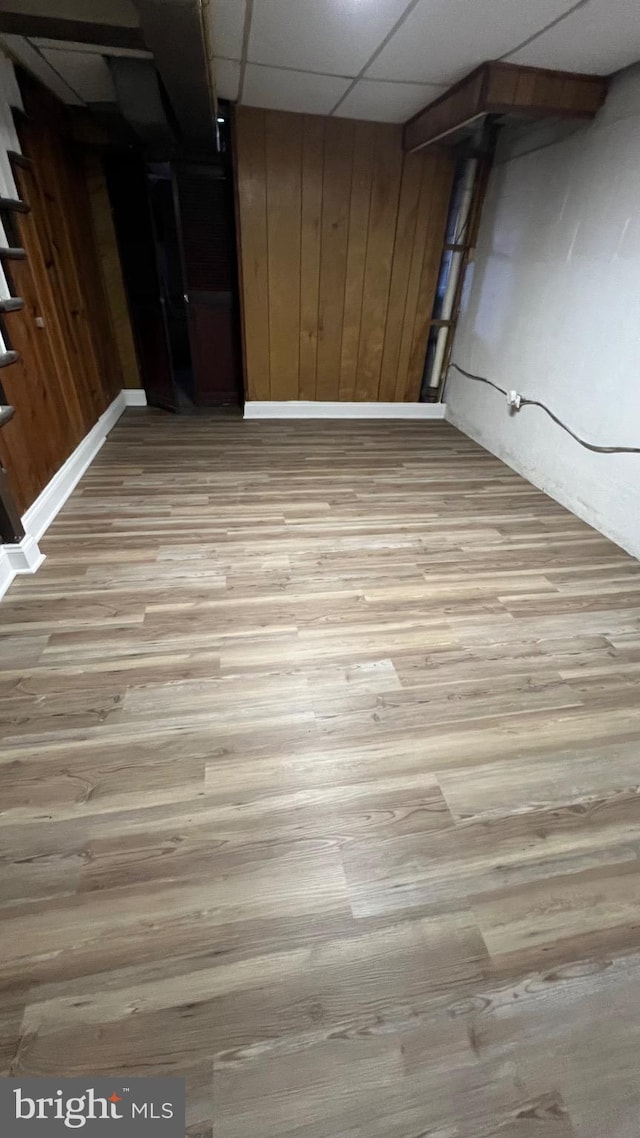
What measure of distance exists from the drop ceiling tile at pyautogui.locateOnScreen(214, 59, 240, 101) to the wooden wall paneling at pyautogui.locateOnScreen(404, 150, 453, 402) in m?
1.61

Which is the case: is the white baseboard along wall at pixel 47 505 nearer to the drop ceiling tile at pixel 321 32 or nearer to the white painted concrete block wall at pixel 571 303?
the drop ceiling tile at pixel 321 32

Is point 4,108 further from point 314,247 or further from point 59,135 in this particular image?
point 314,247

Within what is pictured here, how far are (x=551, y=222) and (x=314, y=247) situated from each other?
1.84 metres

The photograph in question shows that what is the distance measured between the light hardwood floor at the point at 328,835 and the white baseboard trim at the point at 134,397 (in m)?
2.89

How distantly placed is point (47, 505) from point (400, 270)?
3.57m

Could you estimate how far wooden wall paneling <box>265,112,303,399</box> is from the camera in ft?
11.6

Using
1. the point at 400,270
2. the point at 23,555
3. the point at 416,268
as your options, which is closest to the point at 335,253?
the point at 400,270

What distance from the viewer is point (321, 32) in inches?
89.0

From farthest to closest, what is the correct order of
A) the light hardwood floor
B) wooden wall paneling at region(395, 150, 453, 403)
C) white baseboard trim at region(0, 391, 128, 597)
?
wooden wall paneling at region(395, 150, 453, 403) < white baseboard trim at region(0, 391, 128, 597) < the light hardwood floor

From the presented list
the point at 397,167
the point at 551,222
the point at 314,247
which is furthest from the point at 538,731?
the point at 397,167

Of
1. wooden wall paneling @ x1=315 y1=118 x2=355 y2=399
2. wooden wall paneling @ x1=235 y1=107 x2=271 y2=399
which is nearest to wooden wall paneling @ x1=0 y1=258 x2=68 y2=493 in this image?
wooden wall paneling @ x1=235 y1=107 x2=271 y2=399

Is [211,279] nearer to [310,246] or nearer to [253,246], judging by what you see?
[253,246]

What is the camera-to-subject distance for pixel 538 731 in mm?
1580

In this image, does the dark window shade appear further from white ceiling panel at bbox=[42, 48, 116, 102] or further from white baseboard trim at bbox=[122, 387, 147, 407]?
white baseboard trim at bbox=[122, 387, 147, 407]
